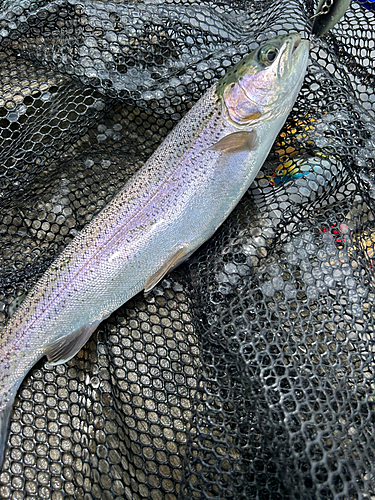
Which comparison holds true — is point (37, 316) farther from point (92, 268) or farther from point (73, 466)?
point (73, 466)

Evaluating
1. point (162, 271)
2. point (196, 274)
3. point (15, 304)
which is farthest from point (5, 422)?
point (196, 274)

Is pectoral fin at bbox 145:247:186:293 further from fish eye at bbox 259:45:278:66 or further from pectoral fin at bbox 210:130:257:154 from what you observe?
fish eye at bbox 259:45:278:66

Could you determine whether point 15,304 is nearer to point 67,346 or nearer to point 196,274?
point 67,346

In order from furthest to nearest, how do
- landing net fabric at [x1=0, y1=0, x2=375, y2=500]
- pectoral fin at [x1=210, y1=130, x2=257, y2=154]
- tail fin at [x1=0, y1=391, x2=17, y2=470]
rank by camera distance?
pectoral fin at [x1=210, y1=130, x2=257, y2=154] < tail fin at [x1=0, y1=391, x2=17, y2=470] < landing net fabric at [x1=0, y1=0, x2=375, y2=500]

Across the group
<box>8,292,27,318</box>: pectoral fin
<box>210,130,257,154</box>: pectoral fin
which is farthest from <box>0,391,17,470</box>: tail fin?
<box>210,130,257,154</box>: pectoral fin

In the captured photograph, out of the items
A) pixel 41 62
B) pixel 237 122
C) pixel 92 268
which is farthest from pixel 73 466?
pixel 41 62

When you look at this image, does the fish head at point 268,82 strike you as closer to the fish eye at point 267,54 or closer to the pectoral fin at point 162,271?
the fish eye at point 267,54

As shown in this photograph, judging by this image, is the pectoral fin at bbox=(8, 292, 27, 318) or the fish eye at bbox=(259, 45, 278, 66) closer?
the fish eye at bbox=(259, 45, 278, 66)

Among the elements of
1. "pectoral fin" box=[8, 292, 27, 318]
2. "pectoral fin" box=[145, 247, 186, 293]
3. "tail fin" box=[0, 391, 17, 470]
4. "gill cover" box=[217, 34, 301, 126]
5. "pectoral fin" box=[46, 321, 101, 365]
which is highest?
"gill cover" box=[217, 34, 301, 126]

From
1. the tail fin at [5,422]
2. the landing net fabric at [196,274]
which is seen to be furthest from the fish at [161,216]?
the landing net fabric at [196,274]
